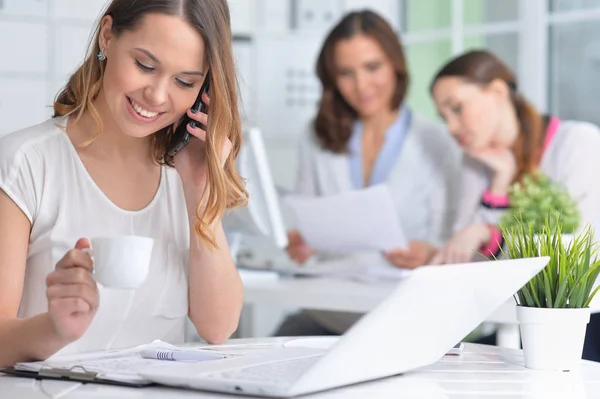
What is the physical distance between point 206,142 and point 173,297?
0.29 m

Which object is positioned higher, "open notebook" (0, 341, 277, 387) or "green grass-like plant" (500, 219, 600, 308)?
"green grass-like plant" (500, 219, 600, 308)

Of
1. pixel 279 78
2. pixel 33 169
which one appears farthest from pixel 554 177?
pixel 33 169

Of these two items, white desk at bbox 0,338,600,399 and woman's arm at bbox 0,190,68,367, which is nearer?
white desk at bbox 0,338,600,399

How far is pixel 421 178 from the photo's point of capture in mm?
3662

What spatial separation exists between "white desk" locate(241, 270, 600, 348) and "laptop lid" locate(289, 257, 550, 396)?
1034 millimetres

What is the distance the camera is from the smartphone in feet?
5.64

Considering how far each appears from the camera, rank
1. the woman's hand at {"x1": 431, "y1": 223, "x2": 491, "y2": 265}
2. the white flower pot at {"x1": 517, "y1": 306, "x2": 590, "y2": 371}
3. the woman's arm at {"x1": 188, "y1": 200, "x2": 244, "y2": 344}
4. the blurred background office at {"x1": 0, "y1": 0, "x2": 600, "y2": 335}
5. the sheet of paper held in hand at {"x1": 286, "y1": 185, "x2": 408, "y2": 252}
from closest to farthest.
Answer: the white flower pot at {"x1": 517, "y1": 306, "x2": 590, "y2": 371} < the woman's arm at {"x1": 188, "y1": 200, "x2": 244, "y2": 344} < the sheet of paper held in hand at {"x1": 286, "y1": 185, "x2": 408, "y2": 252} < the woman's hand at {"x1": 431, "y1": 223, "x2": 491, "y2": 265} < the blurred background office at {"x1": 0, "y1": 0, "x2": 600, "y2": 335}

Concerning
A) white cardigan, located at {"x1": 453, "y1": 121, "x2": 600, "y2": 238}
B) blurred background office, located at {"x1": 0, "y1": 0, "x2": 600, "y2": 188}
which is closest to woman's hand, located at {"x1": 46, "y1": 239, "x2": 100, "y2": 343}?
white cardigan, located at {"x1": 453, "y1": 121, "x2": 600, "y2": 238}

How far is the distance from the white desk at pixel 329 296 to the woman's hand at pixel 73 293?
4.08 ft

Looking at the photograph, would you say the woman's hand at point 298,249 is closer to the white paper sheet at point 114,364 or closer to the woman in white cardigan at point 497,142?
the woman in white cardigan at point 497,142

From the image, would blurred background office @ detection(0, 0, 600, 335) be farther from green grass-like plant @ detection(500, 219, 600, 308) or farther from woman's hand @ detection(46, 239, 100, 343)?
woman's hand @ detection(46, 239, 100, 343)

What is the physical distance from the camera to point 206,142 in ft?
5.52

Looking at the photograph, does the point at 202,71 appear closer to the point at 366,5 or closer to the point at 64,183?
the point at 64,183

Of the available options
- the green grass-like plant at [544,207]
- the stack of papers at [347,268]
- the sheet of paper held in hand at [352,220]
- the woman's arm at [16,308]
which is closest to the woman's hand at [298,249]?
the stack of papers at [347,268]
